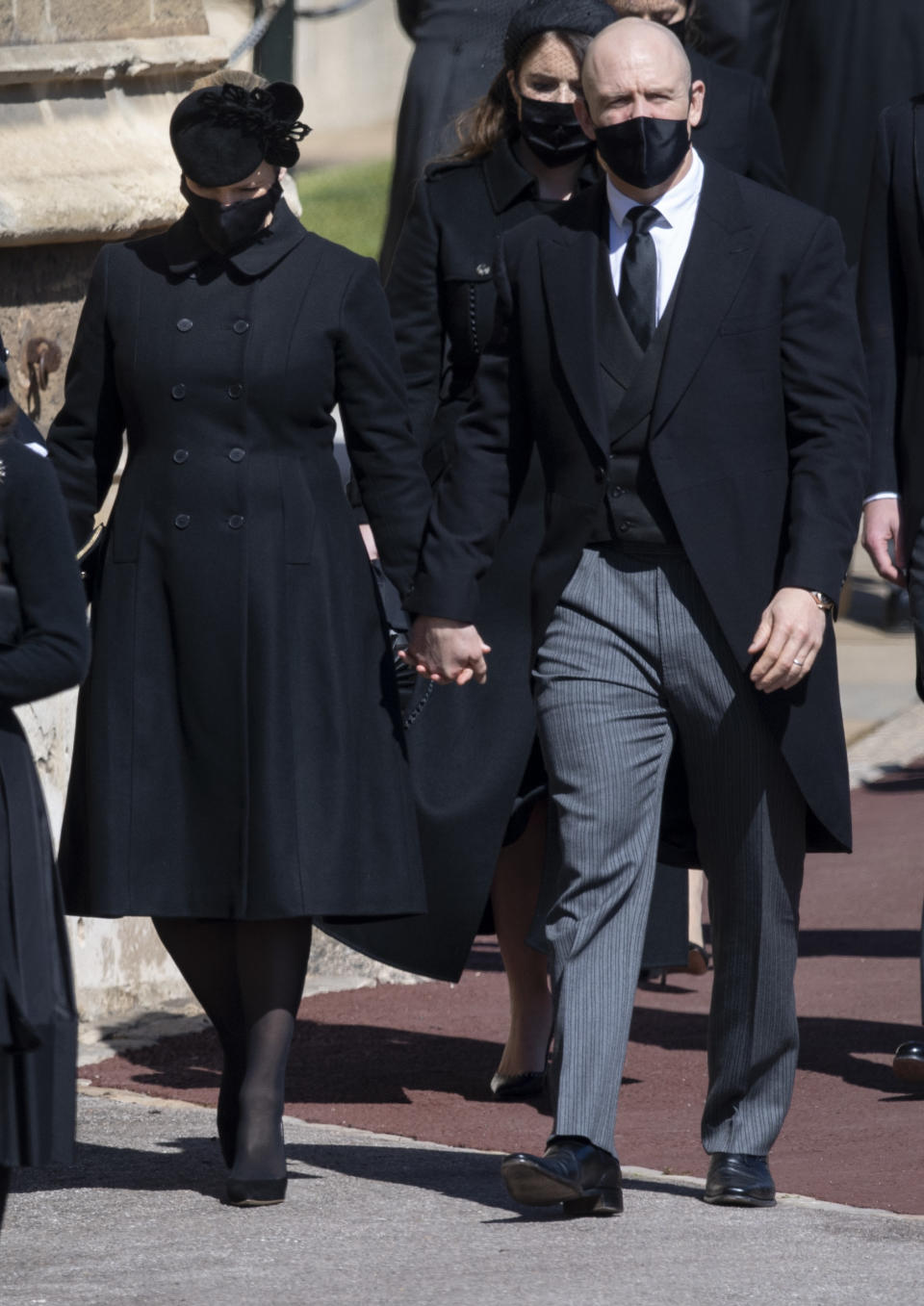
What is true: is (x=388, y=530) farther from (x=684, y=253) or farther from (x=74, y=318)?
(x=74, y=318)

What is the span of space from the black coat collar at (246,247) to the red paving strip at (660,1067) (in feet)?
5.76

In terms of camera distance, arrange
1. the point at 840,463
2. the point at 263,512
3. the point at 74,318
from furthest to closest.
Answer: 1. the point at 74,318
2. the point at 263,512
3. the point at 840,463

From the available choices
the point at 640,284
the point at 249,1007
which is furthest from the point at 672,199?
the point at 249,1007

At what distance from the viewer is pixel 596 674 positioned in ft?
16.0

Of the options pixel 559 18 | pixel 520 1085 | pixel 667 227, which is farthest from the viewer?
pixel 520 1085

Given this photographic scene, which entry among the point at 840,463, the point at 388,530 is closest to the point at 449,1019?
the point at 388,530

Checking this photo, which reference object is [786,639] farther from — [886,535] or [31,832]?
[31,832]

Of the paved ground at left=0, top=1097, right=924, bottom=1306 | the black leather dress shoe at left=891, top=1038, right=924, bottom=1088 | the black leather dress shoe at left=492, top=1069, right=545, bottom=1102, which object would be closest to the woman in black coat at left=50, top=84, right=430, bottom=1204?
the paved ground at left=0, top=1097, right=924, bottom=1306

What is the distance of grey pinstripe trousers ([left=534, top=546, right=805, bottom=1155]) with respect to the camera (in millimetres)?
4820

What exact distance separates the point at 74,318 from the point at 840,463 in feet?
8.47

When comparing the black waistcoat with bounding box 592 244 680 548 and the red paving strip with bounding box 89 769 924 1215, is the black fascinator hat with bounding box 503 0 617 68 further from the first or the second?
the red paving strip with bounding box 89 769 924 1215

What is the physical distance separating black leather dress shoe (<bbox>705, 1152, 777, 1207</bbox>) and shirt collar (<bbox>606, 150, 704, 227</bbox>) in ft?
5.26

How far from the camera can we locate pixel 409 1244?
4.68 meters

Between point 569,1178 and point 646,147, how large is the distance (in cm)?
171
